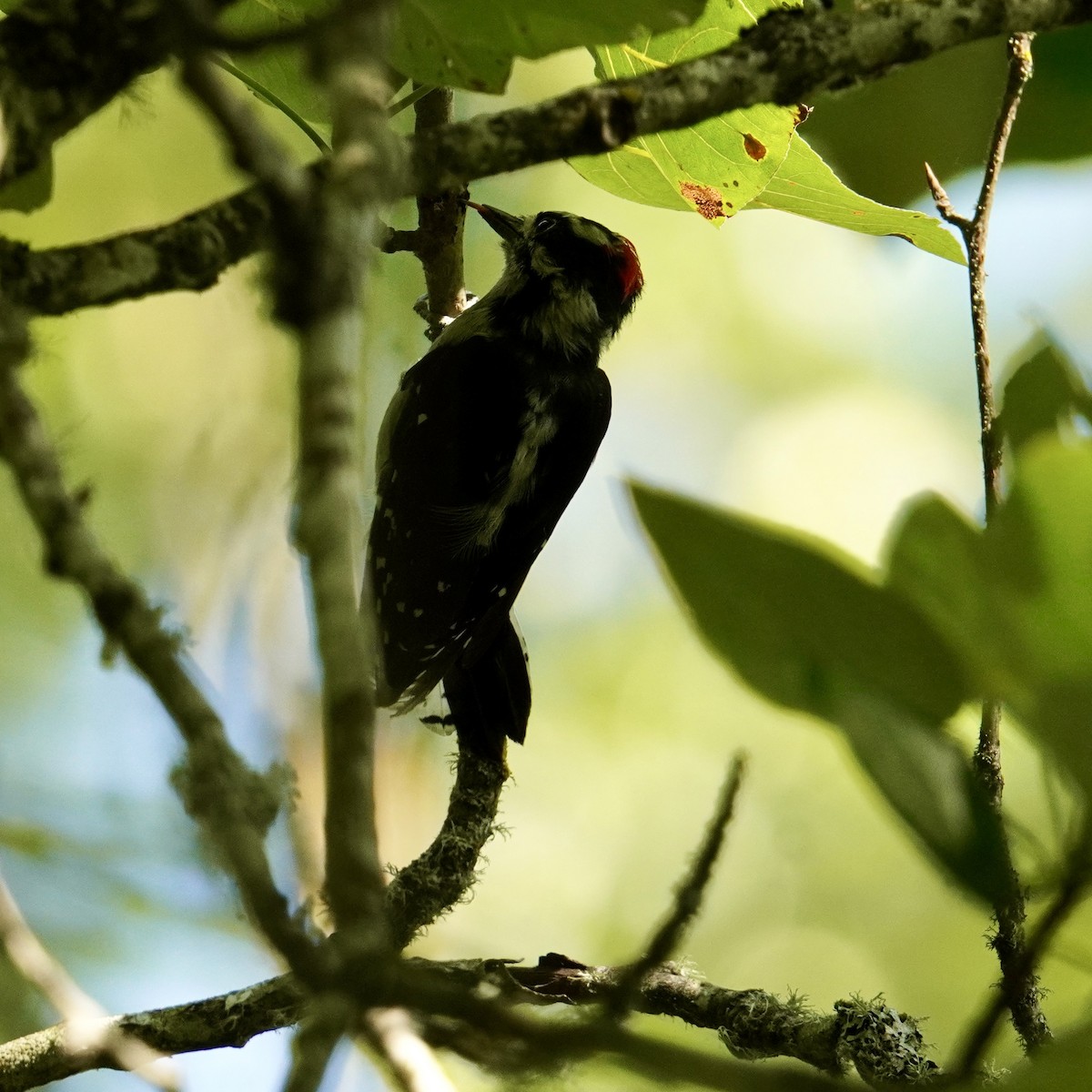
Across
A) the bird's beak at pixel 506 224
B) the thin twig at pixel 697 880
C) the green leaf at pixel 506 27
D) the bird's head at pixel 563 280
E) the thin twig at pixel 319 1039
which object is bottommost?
the thin twig at pixel 319 1039

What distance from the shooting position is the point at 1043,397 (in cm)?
77

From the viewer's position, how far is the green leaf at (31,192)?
1.41 m

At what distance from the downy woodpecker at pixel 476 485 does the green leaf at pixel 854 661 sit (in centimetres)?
223

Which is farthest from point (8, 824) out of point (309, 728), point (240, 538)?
point (309, 728)

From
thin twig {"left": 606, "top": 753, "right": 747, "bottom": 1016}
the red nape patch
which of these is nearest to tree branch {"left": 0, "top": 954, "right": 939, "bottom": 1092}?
thin twig {"left": 606, "top": 753, "right": 747, "bottom": 1016}

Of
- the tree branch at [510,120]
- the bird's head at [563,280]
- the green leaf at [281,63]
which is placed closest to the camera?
the tree branch at [510,120]

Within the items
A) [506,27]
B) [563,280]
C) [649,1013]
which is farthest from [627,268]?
[506,27]

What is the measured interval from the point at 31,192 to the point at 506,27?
0.63 meters

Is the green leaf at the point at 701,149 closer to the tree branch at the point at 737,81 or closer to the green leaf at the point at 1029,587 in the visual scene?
the tree branch at the point at 737,81

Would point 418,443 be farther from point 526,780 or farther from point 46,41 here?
point 526,780

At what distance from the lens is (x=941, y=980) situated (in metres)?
5.36

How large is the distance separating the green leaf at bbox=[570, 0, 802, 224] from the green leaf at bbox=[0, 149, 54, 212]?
80cm

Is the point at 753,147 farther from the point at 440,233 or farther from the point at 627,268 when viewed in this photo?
the point at 627,268

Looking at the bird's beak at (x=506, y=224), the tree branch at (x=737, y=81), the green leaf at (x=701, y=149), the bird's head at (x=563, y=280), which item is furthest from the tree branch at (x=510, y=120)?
the bird's beak at (x=506, y=224)
